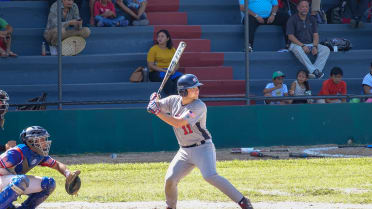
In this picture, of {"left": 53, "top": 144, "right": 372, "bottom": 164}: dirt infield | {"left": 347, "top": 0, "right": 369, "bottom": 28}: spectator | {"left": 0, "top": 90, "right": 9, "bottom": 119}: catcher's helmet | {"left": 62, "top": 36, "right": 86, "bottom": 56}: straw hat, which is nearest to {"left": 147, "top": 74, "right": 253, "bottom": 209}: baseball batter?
{"left": 0, "top": 90, "right": 9, "bottom": 119}: catcher's helmet

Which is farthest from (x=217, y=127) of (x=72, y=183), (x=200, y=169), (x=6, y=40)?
(x=72, y=183)

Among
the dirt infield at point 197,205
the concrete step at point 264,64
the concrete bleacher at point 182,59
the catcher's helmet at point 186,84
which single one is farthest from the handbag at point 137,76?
the catcher's helmet at point 186,84

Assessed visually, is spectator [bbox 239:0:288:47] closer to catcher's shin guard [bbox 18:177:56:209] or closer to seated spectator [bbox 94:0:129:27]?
seated spectator [bbox 94:0:129:27]

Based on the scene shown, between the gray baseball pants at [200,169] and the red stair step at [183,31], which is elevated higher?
the red stair step at [183,31]

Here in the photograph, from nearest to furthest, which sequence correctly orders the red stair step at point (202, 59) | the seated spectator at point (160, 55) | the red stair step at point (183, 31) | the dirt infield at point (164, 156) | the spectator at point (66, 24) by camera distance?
the dirt infield at point (164, 156) → the seated spectator at point (160, 55) → the spectator at point (66, 24) → the red stair step at point (202, 59) → the red stair step at point (183, 31)

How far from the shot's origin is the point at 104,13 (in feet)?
51.6

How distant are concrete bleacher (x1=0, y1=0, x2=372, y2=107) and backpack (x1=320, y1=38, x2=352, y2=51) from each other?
5.3 inches

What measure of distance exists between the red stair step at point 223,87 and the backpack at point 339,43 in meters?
2.34

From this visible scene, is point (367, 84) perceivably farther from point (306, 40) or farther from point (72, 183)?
point (72, 183)

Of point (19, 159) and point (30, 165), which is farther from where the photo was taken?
point (30, 165)

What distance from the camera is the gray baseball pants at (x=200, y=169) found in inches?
299

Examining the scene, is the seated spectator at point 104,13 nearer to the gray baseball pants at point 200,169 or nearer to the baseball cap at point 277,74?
the baseball cap at point 277,74

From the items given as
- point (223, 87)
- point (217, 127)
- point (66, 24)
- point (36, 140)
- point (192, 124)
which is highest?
point (66, 24)

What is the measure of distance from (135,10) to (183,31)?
108 cm
